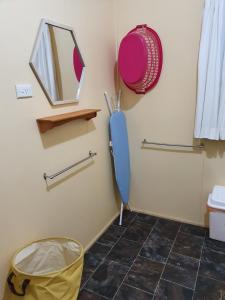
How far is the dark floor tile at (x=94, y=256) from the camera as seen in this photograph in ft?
6.46

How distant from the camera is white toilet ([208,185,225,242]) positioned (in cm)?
203

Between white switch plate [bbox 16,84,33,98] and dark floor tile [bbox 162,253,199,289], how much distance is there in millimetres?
1643

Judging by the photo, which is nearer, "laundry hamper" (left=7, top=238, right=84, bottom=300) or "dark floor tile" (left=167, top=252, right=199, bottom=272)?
"laundry hamper" (left=7, top=238, right=84, bottom=300)

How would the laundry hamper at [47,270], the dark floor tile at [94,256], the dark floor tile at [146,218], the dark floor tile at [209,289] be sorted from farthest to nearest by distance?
the dark floor tile at [146,218] → the dark floor tile at [94,256] → the dark floor tile at [209,289] → the laundry hamper at [47,270]

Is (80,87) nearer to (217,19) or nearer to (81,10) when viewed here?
(81,10)

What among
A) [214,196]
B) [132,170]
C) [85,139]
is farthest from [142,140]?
[214,196]

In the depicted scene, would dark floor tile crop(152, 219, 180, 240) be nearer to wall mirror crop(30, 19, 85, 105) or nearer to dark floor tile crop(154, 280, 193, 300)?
dark floor tile crop(154, 280, 193, 300)

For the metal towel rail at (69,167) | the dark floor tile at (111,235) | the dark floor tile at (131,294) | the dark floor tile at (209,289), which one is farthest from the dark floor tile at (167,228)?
the metal towel rail at (69,167)

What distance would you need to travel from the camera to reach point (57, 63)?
66.3 inches

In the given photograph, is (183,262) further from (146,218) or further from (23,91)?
(23,91)

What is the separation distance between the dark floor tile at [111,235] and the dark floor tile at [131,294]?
520mm

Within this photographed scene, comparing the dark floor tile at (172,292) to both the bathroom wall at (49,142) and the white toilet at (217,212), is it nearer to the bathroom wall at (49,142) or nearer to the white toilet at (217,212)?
the white toilet at (217,212)

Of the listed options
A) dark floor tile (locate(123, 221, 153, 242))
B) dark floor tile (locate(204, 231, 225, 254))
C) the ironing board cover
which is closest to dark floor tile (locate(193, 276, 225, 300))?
dark floor tile (locate(204, 231, 225, 254))

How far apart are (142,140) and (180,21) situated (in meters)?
1.13
